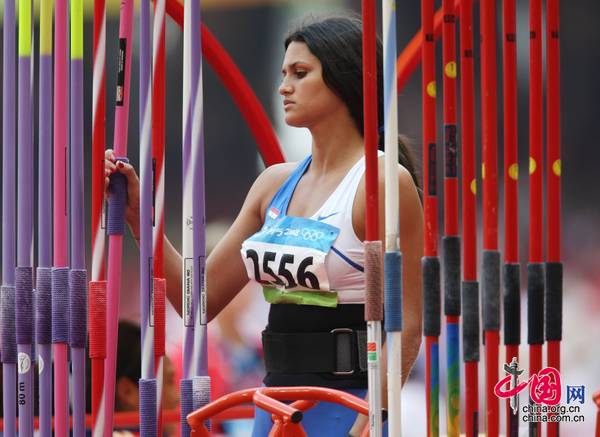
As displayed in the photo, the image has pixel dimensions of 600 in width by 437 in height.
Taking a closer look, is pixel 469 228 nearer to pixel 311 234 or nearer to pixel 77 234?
pixel 311 234

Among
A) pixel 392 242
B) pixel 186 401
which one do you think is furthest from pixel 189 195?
pixel 392 242

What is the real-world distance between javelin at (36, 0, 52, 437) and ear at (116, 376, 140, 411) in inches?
80.6

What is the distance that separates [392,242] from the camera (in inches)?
71.3

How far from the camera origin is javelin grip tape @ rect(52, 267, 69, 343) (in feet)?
7.55

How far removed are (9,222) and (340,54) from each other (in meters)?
0.87

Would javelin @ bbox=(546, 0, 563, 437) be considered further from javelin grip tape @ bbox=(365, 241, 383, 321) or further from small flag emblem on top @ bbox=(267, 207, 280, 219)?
small flag emblem on top @ bbox=(267, 207, 280, 219)

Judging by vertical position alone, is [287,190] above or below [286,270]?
above

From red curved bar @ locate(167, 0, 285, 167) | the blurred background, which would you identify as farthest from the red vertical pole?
the blurred background

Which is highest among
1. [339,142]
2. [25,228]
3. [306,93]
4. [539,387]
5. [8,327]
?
[306,93]

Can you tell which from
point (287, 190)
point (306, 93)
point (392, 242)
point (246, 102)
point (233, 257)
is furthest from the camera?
point (246, 102)

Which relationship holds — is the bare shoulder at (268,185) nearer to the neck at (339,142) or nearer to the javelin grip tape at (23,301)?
the neck at (339,142)

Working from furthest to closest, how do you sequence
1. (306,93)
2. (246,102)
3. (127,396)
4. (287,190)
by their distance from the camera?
1. (127,396)
2. (246,102)
3. (287,190)
4. (306,93)

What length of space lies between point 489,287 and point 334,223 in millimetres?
648

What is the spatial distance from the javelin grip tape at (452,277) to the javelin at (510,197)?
9cm
